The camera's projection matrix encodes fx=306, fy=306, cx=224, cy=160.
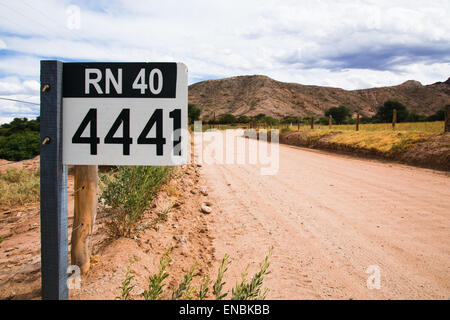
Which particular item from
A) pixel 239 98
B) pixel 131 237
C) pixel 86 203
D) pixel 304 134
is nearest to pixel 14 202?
pixel 131 237

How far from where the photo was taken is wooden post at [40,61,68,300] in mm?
1941

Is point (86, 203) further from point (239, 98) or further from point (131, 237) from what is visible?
point (239, 98)

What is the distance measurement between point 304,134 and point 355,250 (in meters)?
18.9

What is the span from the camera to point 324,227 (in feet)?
14.8

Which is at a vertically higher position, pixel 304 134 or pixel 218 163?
pixel 304 134

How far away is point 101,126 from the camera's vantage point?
6.74 ft

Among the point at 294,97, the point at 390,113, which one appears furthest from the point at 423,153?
the point at 294,97

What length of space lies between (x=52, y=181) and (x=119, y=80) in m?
0.78

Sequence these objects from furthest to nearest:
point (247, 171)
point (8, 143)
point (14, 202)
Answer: point (8, 143) < point (247, 171) < point (14, 202)

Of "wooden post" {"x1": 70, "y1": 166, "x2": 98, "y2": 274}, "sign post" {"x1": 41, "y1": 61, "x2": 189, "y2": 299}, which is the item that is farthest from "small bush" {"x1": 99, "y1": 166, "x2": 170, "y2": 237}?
"sign post" {"x1": 41, "y1": 61, "x2": 189, "y2": 299}

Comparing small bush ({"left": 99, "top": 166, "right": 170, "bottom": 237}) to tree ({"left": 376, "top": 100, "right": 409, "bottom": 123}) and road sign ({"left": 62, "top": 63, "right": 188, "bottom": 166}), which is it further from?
tree ({"left": 376, "top": 100, "right": 409, "bottom": 123})

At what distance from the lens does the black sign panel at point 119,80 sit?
6.59 feet

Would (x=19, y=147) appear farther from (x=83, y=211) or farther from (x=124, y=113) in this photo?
(x=124, y=113)

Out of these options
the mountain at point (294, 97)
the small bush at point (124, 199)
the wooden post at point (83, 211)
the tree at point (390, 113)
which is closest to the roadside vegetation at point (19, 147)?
the small bush at point (124, 199)
